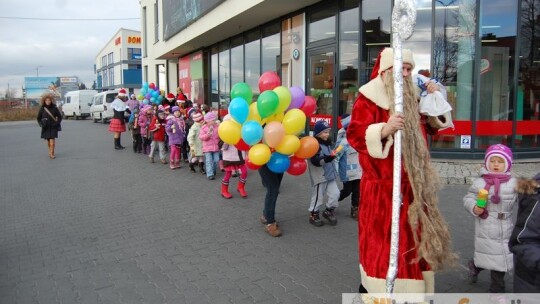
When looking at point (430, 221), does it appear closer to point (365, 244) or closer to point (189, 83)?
point (365, 244)

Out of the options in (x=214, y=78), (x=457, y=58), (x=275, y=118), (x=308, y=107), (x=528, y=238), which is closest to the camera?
(x=528, y=238)

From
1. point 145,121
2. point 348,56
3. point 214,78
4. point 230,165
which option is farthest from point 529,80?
point 214,78

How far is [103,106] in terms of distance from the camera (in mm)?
30344

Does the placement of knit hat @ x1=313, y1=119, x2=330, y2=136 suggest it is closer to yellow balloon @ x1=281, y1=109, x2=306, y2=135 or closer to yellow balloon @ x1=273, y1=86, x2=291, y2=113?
A: yellow balloon @ x1=281, y1=109, x2=306, y2=135

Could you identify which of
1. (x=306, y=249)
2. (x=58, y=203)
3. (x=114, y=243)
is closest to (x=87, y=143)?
(x=58, y=203)

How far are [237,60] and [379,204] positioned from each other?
15597 mm

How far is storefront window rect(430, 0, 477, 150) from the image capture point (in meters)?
9.42

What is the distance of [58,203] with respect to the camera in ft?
24.8

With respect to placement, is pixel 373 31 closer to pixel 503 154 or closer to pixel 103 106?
pixel 503 154

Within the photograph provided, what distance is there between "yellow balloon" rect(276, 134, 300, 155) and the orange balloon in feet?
0.40

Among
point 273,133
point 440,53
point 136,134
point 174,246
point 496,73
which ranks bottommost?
point 174,246

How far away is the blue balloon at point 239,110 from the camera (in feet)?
17.8

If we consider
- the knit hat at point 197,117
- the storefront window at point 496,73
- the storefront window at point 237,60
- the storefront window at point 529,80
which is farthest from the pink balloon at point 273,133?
the storefront window at point 237,60

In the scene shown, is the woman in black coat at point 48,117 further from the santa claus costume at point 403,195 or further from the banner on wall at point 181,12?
the santa claus costume at point 403,195
